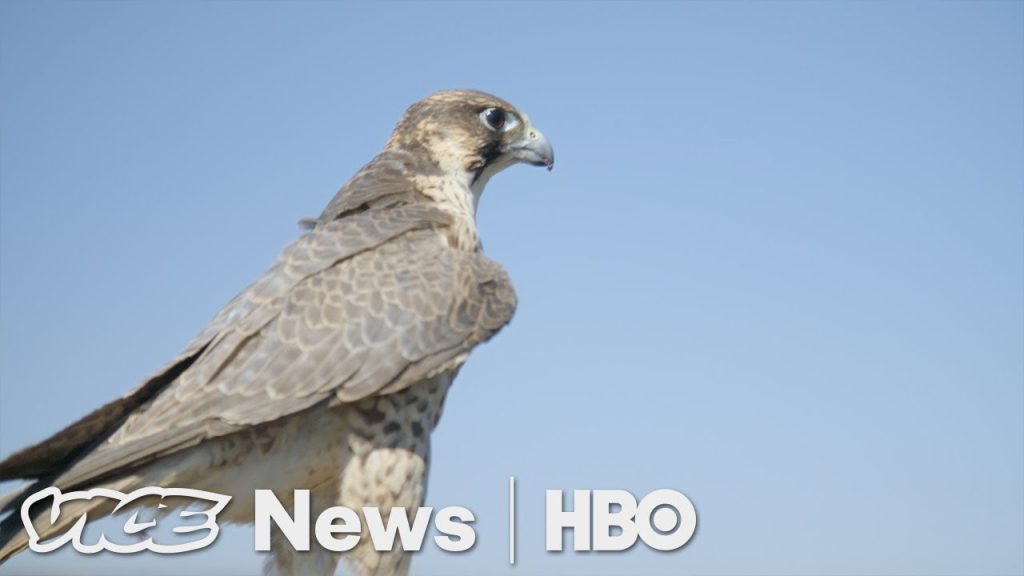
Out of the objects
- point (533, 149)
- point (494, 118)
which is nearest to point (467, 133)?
point (494, 118)

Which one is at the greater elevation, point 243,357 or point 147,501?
point 243,357

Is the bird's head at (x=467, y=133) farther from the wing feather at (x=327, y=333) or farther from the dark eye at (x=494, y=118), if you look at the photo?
the wing feather at (x=327, y=333)

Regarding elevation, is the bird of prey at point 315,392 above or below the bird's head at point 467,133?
below

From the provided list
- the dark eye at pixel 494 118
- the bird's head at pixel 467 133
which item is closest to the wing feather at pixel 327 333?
the bird's head at pixel 467 133

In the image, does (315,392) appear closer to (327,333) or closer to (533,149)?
(327,333)

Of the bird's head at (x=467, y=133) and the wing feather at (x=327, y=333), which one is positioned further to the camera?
the bird's head at (x=467, y=133)

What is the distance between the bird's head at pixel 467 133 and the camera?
5.48 meters

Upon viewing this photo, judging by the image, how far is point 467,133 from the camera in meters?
5.49

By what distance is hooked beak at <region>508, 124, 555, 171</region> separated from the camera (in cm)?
568

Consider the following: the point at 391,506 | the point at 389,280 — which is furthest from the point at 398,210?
the point at 391,506

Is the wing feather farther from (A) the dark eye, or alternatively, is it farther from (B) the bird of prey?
(A) the dark eye

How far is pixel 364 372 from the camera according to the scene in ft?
14.5

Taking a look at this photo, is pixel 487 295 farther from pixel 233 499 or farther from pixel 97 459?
pixel 97 459

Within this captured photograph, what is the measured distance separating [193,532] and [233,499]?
0.78 ft
